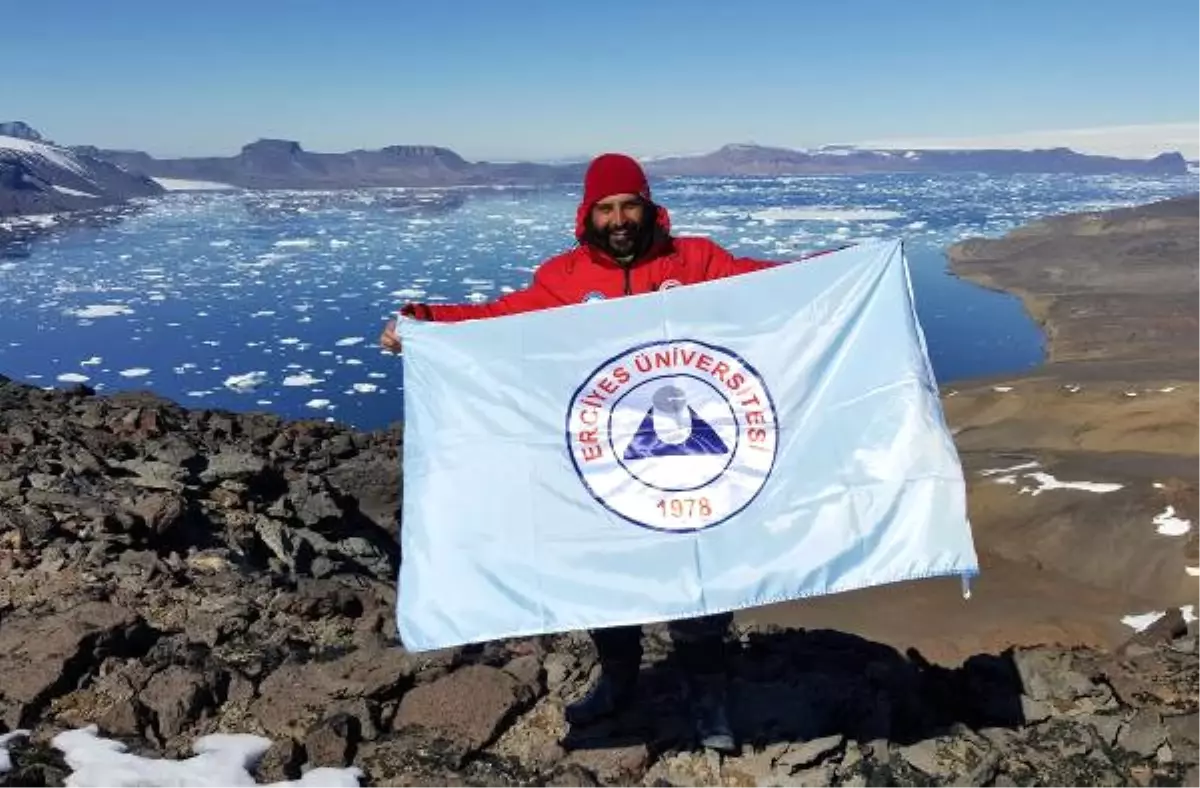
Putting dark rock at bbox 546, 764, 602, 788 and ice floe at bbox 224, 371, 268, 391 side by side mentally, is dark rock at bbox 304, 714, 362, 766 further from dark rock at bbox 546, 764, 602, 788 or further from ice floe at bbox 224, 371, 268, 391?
ice floe at bbox 224, 371, 268, 391

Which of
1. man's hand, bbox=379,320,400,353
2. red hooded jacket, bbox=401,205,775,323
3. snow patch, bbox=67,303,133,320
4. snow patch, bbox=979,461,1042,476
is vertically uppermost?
red hooded jacket, bbox=401,205,775,323

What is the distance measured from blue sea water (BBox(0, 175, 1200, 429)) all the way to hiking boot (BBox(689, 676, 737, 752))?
1552 cm

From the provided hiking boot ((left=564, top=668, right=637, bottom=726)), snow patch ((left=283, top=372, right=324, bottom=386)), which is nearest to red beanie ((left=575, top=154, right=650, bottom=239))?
hiking boot ((left=564, top=668, right=637, bottom=726))

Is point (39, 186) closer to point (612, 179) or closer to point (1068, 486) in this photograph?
point (1068, 486)

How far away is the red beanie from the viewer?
4.01 metres

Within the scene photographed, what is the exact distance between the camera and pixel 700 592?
13.3 feet

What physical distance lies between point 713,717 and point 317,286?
80148 mm

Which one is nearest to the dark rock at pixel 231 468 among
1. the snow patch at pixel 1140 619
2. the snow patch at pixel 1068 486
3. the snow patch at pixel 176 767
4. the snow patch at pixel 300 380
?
the snow patch at pixel 176 767

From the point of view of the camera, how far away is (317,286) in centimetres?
8081

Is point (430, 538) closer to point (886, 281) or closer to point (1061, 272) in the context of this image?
point (886, 281)

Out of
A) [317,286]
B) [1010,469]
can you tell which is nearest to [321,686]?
Answer: [1010,469]

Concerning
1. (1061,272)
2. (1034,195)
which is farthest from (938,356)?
(1034,195)

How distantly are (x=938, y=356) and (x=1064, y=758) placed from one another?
183 feet

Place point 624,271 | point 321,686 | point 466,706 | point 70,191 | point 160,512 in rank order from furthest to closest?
point 70,191 → point 160,512 → point 321,686 → point 466,706 → point 624,271
